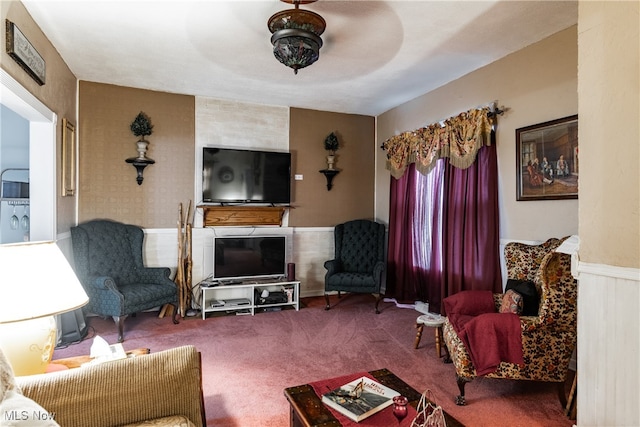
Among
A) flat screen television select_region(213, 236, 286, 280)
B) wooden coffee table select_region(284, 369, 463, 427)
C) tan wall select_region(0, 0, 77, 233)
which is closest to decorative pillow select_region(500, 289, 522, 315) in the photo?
wooden coffee table select_region(284, 369, 463, 427)

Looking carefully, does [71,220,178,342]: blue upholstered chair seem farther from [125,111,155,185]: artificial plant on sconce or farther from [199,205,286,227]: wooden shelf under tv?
[199,205,286,227]: wooden shelf under tv

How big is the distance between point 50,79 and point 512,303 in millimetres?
4141

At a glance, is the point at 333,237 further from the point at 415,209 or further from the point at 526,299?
the point at 526,299

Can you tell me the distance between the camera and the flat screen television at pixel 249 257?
445cm

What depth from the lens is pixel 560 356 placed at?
2.31 metres

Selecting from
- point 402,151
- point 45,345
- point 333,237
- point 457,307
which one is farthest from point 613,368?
point 333,237

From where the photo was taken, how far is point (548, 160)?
9.95ft

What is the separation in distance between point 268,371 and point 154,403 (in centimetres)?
145

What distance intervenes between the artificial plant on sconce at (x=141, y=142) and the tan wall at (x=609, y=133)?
4.17 metres

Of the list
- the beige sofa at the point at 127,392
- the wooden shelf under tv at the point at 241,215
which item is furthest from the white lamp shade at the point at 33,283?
the wooden shelf under tv at the point at 241,215

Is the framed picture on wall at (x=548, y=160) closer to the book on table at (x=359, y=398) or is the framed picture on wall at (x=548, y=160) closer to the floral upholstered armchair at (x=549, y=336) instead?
the floral upholstered armchair at (x=549, y=336)

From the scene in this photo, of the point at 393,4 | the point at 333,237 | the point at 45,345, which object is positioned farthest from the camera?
the point at 333,237

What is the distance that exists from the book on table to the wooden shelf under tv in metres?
3.32

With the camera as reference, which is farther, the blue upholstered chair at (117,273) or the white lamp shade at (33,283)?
the blue upholstered chair at (117,273)
